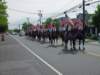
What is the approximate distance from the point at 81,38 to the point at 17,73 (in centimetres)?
1624

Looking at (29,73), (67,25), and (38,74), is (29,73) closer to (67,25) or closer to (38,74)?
(38,74)

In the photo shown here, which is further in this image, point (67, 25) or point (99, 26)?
point (99, 26)

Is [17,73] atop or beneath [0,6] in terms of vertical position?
beneath

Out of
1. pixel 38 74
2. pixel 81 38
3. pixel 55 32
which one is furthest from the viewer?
pixel 55 32

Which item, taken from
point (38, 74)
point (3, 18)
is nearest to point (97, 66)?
point (38, 74)

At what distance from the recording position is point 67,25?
3422 cm

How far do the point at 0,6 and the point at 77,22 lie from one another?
1486 inches

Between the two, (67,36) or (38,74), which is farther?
(67,36)

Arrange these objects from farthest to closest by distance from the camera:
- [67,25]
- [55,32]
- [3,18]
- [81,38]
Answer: [3,18], [55,32], [67,25], [81,38]

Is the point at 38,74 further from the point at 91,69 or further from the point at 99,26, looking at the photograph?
the point at 99,26

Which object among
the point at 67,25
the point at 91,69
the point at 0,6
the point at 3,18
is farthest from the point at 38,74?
the point at 3,18

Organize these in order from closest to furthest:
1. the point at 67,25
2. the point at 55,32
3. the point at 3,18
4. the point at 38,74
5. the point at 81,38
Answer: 1. the point at 38,74
2. the point at 81,38
3. the point at 67,25
4. the point at 55,32
5. the point at 3,18

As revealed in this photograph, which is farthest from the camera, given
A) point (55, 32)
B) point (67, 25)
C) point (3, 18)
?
point (3, 18)

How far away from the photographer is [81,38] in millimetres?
31234
